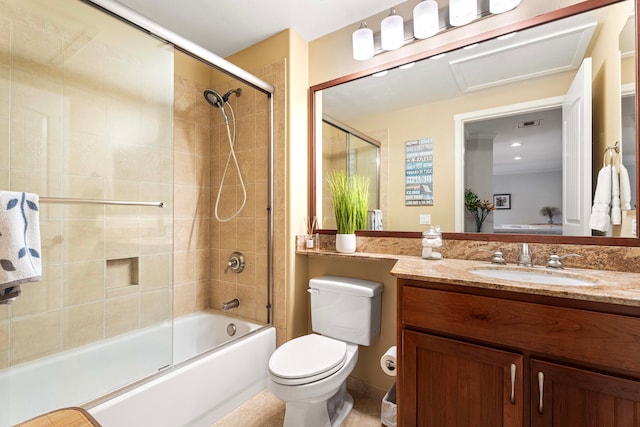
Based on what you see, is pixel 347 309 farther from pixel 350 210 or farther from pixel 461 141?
pixel 461 141

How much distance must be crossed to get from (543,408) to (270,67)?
2231 millimetres

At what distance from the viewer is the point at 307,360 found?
55.7 inches

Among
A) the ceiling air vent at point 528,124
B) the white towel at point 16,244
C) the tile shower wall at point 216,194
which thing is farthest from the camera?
the tile shower wall at point 216,194

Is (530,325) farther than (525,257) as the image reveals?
No

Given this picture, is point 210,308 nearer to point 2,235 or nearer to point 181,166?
point 181,166

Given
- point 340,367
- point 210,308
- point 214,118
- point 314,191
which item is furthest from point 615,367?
point 214,118

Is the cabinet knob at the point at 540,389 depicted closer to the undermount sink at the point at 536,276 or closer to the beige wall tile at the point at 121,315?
the undermount sink at the point at 536,276

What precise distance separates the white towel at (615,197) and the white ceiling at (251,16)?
4.62 feet

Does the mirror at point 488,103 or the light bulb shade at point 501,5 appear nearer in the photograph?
the mirror at point 488,103

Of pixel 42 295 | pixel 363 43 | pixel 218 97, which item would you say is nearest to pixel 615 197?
pixel 363 43

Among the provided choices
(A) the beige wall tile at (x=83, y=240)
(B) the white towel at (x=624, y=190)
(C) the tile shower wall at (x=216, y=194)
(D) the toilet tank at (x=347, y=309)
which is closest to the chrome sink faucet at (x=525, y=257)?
(B) the white towel at (x=624, y=190)

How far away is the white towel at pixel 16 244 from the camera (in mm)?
917

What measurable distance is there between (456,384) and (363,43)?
5.96 feet

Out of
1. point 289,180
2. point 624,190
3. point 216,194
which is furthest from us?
point 216,194
